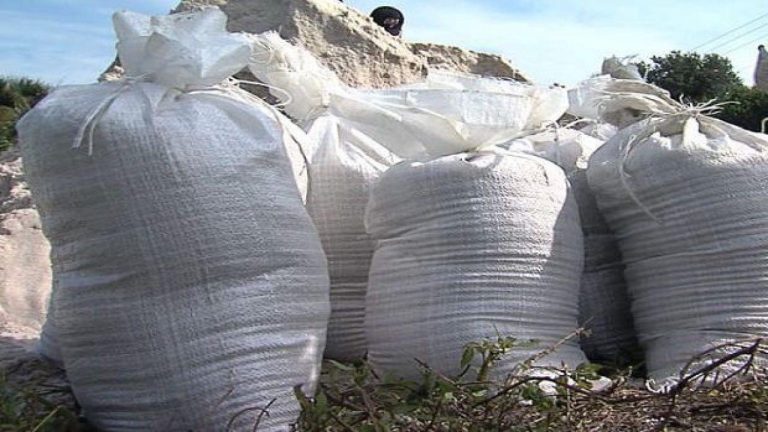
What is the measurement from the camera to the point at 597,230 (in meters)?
2.35

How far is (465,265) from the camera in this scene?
1941mm

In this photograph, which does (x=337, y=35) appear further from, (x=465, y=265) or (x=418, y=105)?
(x=465, y=265)

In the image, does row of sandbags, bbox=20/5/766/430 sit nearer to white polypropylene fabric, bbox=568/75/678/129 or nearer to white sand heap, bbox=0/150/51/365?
white polypropylene fabric, bbox=568/75/678/129

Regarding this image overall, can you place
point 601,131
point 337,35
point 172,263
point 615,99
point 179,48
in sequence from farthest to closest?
point 337,35
point 601,131
point 615,99
point 179,48
point 172,263

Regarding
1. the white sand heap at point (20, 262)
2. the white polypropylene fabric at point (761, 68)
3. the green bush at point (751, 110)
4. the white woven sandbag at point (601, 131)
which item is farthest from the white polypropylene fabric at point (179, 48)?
the white polypropylene fabric at point (761, 68)

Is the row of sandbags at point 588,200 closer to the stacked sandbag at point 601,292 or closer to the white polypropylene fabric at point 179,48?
the stacked sandbag at point 601,292

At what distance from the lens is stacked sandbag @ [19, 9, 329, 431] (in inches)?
67.3

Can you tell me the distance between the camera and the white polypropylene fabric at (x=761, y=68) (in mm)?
17069

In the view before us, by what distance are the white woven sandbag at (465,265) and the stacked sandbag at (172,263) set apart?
A: 189 millimetres

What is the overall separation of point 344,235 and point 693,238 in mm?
711

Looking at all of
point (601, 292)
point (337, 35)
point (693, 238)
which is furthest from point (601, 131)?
point (337, 35)

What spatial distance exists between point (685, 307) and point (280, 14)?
178 centimetres

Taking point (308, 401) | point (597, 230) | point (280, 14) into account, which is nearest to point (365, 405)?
point (308, 401)

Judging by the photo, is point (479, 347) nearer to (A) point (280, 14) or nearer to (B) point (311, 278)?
(B) point (311, 278)
